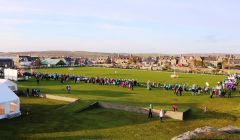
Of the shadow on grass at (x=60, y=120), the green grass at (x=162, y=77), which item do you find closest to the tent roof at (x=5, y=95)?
the shadow on grass at (x=60, y=120)

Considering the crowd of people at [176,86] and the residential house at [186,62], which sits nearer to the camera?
the crowd of people at [176,86]

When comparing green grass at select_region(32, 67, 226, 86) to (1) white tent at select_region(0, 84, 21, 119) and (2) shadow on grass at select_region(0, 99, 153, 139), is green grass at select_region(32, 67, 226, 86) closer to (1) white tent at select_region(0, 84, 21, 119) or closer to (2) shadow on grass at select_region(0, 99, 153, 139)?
(2) shadow on grass at select_region(0, 99, 153, 139)

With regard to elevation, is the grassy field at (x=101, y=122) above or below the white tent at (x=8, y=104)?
below

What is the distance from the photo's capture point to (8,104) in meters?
28.8

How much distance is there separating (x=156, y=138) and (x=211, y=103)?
16.3 meters

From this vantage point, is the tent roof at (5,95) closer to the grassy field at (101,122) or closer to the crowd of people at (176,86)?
the grassy field at (101,122)

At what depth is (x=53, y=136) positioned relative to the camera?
23.3 m

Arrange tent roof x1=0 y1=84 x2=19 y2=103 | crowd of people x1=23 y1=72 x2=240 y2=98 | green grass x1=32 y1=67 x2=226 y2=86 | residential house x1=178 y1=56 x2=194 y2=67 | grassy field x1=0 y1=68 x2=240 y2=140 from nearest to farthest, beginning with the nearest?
grassy field x1=0 y1=68 x2=240 y2=140
tent roof x1=0 y1=84 x2=19 y2=103
crowd of people x1=23 y1=72 x2=240 y2=98
green grass x1=32 y1=67 x2=226 y2=86
residential house x1=178 y1=56 x2=194 y2=67

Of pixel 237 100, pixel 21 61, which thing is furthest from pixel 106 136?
pixel 21 61

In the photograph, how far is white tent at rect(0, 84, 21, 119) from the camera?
28141mm

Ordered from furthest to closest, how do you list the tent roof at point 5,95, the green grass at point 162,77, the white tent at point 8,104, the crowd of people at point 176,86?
the green grass at point 162,77 < the crowd of people at point 176,86 < the tent roof at point 5,95 < the white tent at point 8,104

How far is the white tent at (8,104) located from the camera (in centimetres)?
2814

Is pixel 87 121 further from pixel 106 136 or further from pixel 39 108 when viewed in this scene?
pixel 39 108

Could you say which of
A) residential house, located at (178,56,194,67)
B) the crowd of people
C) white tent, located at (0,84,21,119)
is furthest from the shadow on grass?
residential house, located at (178,56,194,67)
